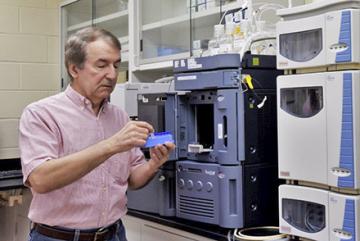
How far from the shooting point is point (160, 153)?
1.76m

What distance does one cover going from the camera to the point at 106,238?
1672mm

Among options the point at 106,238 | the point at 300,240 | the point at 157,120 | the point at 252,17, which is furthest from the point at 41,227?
the point at 252,17

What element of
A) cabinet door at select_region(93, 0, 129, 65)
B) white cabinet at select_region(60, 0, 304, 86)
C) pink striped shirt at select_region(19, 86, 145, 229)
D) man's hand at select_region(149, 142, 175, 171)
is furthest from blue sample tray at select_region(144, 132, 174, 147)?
cabinet door at select_region(93, 0, 129, 65)

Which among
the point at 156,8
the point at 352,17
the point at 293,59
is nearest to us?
the point at 352,17

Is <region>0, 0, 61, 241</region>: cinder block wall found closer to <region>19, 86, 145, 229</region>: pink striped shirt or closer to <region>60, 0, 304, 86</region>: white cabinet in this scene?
<region>60, 0, 304, 86</region>: white cabinet

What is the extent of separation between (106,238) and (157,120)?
564 mm

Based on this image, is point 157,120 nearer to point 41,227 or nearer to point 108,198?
point 108,198

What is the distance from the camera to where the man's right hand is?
1.46 metres

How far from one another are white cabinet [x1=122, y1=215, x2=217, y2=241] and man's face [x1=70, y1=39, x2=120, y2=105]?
65 cm

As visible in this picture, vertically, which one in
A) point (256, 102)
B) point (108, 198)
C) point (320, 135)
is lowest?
point (108, 198)

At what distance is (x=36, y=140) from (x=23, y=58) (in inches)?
88.4

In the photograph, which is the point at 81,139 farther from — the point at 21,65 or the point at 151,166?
the point at 21,65

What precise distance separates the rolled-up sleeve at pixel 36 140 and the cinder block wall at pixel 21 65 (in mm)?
1923

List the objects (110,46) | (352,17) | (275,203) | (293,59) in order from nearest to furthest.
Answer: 1. (352,17)
2. (293,59)
3. (110,46)
4. (275,203)
